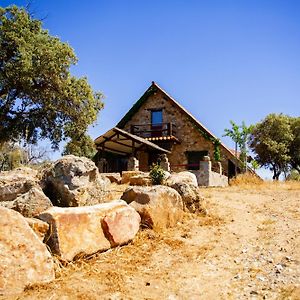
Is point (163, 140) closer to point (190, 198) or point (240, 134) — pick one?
point (240, 134)

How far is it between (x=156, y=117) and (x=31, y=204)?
21.7 meters

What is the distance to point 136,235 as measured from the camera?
5660 millimetres

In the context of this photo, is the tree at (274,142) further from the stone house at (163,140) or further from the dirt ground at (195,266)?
the dirt ground at (195,266)

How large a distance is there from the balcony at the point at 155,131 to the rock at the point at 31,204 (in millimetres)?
18892

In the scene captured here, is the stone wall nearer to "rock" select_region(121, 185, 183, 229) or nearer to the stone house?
the stone house

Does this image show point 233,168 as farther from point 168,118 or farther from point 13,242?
point 13,242

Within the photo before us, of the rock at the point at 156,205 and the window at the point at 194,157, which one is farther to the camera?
the window at the point at 194,157

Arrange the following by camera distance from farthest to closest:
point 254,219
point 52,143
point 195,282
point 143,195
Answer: point 52,143
point 254,219
point 143,195
point 195,282

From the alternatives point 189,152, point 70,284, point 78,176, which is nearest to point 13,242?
point 70,284

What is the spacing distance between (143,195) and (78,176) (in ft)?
4.34

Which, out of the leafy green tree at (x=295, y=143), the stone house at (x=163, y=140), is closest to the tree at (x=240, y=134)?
the stone house at (x=163, y=140)

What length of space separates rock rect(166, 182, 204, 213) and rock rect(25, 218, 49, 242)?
3.69m

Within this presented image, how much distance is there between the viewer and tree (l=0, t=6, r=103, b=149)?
14.7 meters

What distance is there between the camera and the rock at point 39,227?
4.29 meters
